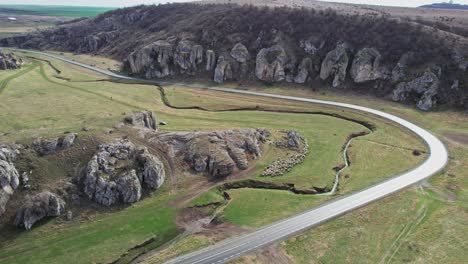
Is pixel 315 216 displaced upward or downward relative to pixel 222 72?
downward

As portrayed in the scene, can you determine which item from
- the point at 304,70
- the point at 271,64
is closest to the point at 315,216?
the point at 304,70

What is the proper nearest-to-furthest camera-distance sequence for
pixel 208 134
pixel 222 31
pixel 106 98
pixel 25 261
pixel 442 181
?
pixel 25 261
pixel 442 181
pixel 208 134
pixel 106 98
pixel 222 31

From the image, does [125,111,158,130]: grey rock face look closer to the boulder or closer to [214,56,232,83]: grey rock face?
[214,56,232,83]: grey rock face

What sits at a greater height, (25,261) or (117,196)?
(117,196)

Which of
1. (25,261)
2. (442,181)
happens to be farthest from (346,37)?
(25,261)

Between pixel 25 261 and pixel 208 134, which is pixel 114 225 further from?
pixel 208 134

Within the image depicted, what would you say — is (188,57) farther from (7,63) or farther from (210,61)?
(7,63)

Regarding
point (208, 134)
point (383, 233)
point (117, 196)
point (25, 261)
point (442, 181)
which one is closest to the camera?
point (25, 261)

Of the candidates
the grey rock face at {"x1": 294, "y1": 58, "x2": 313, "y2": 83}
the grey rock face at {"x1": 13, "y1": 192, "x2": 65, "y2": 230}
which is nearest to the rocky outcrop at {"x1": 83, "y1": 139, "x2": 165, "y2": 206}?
the grey rock face at {"x1": 13, "y1": 192, "x2": 65, "y2": 230}
